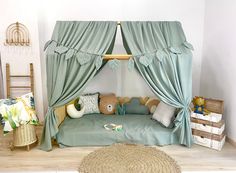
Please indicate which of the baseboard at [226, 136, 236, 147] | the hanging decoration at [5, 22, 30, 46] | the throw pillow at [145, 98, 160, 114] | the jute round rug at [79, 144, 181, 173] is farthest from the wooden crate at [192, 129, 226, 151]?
the hanging decoration at [5, 22, 30, 46]

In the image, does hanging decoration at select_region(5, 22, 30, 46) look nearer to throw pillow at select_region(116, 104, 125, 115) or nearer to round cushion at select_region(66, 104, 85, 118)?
round cushion at select_region(66, 104, 85, 118)

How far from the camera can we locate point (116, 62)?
9.60ft

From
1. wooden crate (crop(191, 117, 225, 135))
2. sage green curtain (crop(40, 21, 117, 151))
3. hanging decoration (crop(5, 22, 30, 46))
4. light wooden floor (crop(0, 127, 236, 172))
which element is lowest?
light wooden floor (crop(0, 127, 236, 172))

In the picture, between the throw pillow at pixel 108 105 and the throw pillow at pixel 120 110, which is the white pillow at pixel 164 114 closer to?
the throw pillow at pixel 120 110

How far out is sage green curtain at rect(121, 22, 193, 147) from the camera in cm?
296

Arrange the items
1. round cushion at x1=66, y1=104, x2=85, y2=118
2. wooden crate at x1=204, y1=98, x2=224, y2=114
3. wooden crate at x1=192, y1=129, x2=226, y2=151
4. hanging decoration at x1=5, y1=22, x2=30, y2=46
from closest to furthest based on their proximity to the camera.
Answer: wooden crate at x1=192, y1=129, x2=226, y2=151
wooden crate at x1=204, y1=98, x2=224, y2=114
round cushion at x1=66, y1=104, x2=85, y2=118
hanging decoration at x1=5, y1=22, x2=30, y2=46

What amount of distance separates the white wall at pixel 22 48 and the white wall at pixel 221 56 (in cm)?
294

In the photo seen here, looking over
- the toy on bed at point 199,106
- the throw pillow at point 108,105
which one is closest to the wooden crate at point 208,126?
the toy on bed at point 199,106

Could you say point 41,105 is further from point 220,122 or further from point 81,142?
point 220,122

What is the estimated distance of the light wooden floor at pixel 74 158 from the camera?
2.63 metres

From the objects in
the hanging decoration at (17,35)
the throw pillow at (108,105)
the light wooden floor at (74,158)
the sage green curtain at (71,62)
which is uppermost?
the hanging decoration at (17,35)

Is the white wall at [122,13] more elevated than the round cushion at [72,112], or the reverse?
the white wall at [122,13]

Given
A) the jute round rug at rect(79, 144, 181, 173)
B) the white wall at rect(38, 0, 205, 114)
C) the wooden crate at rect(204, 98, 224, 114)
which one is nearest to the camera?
the jute round rug at rect(79, 144, 181, 173)

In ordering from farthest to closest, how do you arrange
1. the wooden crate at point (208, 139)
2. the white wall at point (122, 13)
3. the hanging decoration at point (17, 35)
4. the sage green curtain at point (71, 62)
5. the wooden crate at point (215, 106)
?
the white wall at point (122, 13)
the hanging decoration at point (17, 35)
the wooden crate at point (215, 106)
the wooden crate at point (208, 139)
the sage green curtain at point (71, 62)
